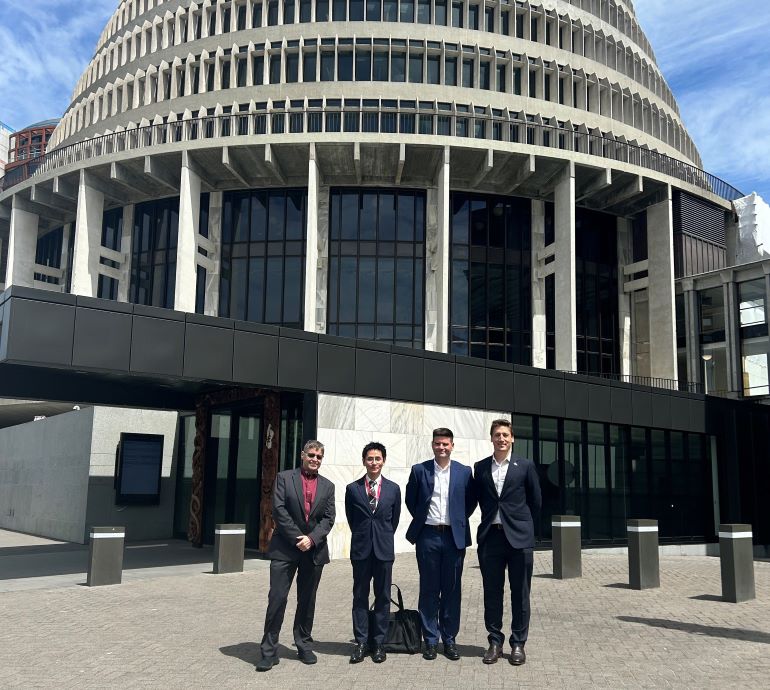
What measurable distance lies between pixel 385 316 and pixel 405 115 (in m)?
9.11

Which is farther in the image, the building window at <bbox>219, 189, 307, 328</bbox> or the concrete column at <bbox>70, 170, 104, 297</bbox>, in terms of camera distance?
the concrete column at <bbox>70, 170, 104, 297</bbox>

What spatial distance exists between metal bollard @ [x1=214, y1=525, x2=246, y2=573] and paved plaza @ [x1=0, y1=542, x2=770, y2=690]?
398mm

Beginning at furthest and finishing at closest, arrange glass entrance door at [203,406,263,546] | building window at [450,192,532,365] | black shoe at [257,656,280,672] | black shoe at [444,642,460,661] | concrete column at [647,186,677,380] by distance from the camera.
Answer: concrete column at [647,186,677,380], building window at [450,192,532,365], glass entrance door at [203,406,263,546], black shoe at [444,642,460,661], black shoe at [257,656,280,672]

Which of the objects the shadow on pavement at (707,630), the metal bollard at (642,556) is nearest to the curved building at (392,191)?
the metal bollard at (642,556)

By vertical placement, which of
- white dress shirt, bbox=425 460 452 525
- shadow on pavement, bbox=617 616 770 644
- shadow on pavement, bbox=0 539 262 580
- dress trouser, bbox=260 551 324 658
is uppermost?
white dress shirt, bbox=425 460 452 525

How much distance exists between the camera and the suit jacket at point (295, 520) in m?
6.90

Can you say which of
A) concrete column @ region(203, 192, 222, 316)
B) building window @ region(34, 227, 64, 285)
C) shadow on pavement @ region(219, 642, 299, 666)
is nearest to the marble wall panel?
shadow on pavement @ region(219, 642, 299, 666)

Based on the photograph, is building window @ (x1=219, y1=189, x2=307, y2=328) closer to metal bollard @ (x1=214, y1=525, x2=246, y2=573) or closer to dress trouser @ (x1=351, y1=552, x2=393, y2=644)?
metal bollard @ (x1=214, y1=525, x2=246, y2=573)

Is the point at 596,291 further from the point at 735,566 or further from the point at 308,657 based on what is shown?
the point at 308,657

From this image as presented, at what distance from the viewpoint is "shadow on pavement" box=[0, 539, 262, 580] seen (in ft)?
49.0

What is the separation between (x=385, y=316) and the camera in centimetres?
3309

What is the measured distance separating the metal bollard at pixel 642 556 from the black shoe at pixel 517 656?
20.6ft

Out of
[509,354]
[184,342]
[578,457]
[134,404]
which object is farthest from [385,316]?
[184,342]

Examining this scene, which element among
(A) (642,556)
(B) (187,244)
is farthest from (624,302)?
(A) (642,556)
